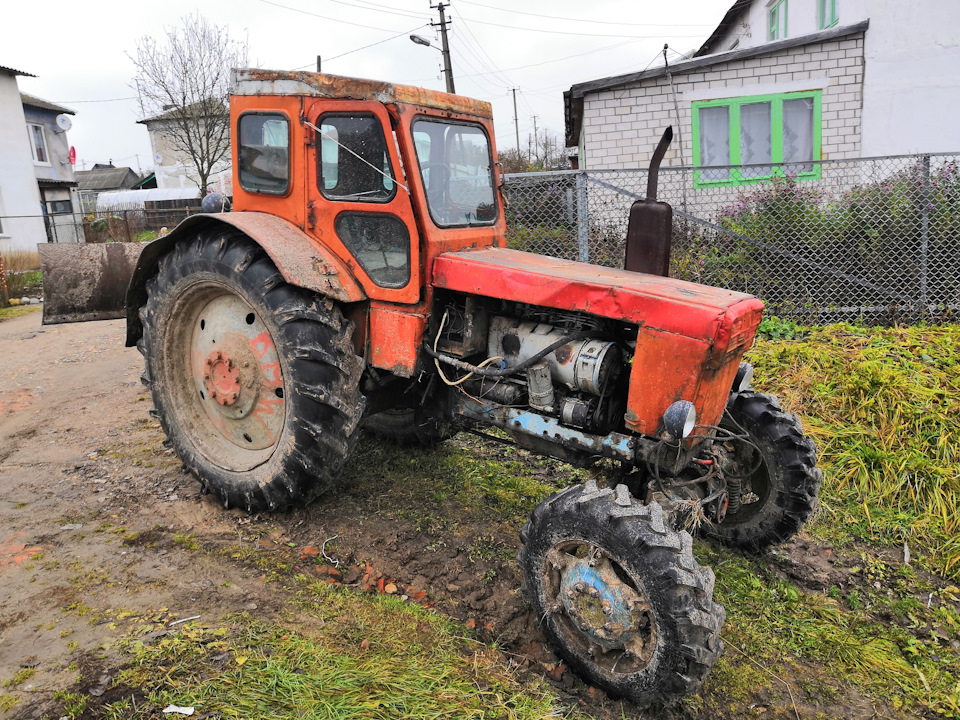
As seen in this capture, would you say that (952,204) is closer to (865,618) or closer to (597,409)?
(865,618)

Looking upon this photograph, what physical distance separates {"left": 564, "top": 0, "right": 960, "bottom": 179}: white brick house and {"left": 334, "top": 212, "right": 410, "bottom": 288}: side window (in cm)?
711

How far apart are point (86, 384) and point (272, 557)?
13.2ft

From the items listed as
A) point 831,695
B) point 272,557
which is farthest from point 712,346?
point 272,557

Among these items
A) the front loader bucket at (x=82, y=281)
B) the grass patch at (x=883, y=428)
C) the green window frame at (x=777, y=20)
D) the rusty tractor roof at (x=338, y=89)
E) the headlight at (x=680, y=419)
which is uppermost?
the green window frame at (x=777, y=20)

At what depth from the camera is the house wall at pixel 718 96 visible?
9773mm

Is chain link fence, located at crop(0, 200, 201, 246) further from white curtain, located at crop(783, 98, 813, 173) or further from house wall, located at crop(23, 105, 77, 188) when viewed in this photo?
white curtain, located at crop(783, 98, 813, 173)

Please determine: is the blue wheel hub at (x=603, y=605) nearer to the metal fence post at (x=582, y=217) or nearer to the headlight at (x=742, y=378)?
the headlight at (x=742, y=378)

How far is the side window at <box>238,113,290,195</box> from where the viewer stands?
151 inches

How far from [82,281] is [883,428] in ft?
22.4

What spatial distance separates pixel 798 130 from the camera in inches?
400

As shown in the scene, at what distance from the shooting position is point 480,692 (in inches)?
108

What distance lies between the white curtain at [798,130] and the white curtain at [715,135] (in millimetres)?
817

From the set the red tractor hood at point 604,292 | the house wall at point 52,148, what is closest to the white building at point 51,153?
the house wall at point 52,148

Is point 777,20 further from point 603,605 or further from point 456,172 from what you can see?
point 603,605
